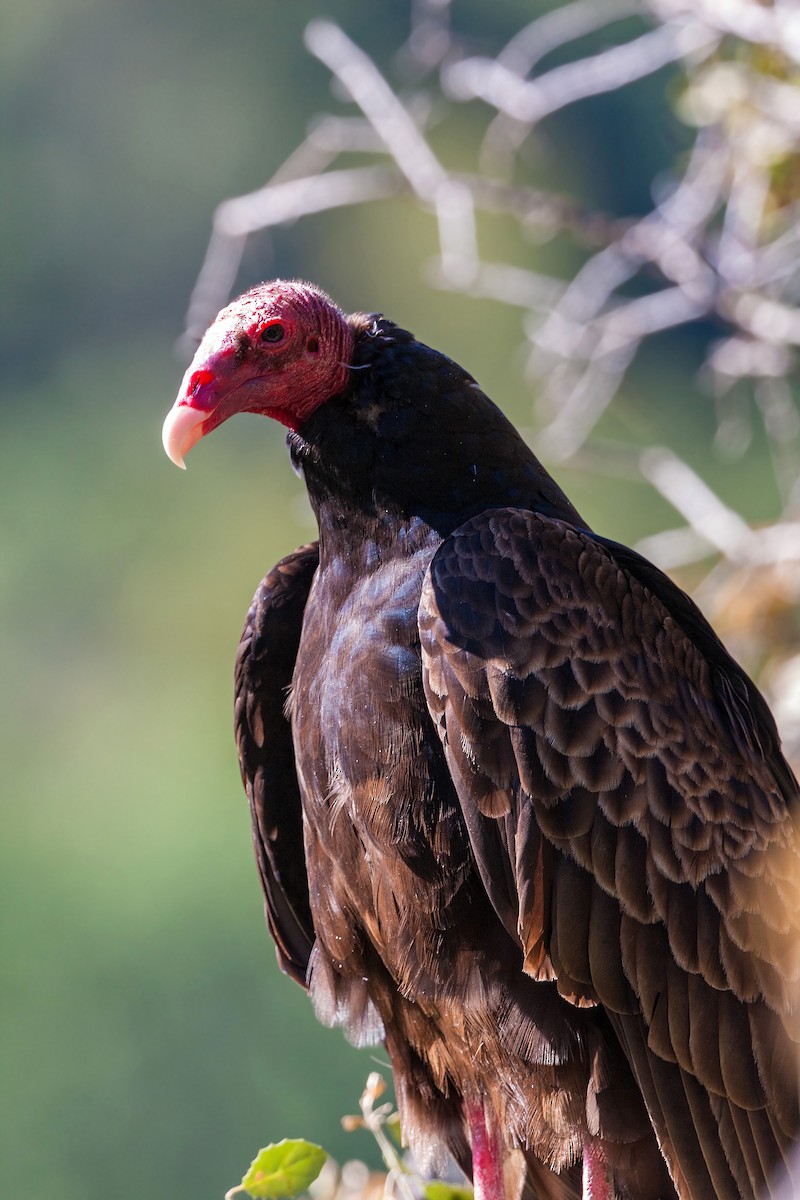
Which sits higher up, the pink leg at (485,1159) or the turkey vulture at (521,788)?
the turkey vulture at (521,788)

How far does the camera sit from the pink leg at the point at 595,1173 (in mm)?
2684

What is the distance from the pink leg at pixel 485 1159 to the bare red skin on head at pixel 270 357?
1.38 metres

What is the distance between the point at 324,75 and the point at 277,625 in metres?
16.4

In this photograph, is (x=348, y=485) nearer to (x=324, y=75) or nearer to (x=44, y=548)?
(x=44, y=548)

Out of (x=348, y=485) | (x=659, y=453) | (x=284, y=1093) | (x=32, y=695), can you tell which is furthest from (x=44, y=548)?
(x=348, y=485)

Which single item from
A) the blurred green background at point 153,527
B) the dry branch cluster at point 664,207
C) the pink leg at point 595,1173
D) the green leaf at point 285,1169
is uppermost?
the blurred green background at point 153,527

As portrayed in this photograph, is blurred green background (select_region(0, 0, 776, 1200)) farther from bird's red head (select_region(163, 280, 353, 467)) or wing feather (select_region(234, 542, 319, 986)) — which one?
bird's red head (select_region(163, 280, 353, 467))

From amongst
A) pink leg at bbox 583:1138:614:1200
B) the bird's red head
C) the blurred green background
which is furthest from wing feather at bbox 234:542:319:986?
the blurred green background

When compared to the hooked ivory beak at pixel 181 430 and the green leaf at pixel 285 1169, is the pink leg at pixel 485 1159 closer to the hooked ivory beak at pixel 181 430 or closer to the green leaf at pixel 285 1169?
the green leaf at pixel 285 1169


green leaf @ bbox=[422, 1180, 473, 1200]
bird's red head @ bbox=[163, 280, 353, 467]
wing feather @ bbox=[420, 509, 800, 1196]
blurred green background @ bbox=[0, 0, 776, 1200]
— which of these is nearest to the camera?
wing feather @ bbox=[420, 509, 800, 1196]

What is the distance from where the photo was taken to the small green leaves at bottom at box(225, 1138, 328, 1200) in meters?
2.54

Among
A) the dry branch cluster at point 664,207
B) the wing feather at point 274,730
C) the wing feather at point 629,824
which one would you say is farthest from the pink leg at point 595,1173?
the dry branch cluster at point 664,207

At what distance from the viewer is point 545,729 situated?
2.47 m

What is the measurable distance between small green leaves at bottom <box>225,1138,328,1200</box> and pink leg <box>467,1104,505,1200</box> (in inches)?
17.2
